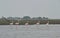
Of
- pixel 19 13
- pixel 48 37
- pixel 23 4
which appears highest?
pixel 23 4

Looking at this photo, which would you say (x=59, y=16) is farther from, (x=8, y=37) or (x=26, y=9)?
(x=8, y=37)

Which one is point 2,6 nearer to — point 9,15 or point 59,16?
point 9,15

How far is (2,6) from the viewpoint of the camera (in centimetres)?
3297

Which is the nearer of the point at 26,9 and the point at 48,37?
the point at 48,37

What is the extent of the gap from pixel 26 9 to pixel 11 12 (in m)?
3.36

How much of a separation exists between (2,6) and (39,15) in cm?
846

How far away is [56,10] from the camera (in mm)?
32188

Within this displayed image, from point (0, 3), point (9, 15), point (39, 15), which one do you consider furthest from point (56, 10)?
point (0, 3)

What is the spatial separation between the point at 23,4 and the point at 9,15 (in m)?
3.95

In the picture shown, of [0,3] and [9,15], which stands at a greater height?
[0,3]

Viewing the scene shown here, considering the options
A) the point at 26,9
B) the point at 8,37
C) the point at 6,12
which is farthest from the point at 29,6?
the point at 8,37

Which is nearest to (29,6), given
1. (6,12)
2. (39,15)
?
(39,15)

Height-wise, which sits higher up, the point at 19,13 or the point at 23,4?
the point at 23,4

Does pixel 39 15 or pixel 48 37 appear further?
pixel 39 15
